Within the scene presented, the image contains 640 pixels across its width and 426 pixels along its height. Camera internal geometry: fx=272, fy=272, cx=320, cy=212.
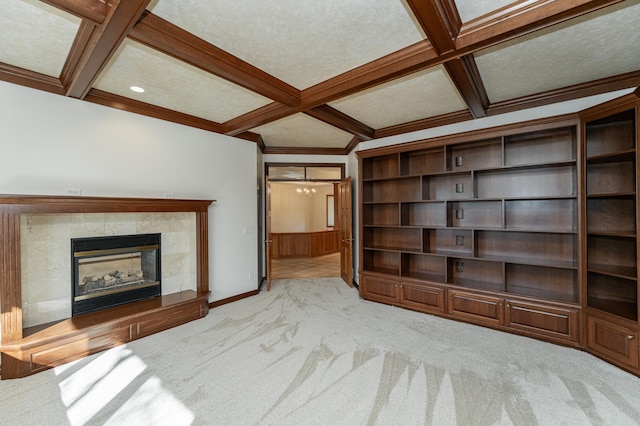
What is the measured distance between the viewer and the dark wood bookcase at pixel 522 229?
2.76 metres

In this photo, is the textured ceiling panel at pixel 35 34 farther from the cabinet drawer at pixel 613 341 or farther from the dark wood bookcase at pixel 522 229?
the cabinet drawer at pixel 613 341

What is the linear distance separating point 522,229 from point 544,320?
102 cm

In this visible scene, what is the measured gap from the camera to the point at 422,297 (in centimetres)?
387

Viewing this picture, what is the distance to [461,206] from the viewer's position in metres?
3.91

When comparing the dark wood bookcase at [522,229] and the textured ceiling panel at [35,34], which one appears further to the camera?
the dark wood bookcase at [522,229]

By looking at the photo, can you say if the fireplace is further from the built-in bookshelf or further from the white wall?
the built-in bookshelf

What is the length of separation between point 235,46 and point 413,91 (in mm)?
2005

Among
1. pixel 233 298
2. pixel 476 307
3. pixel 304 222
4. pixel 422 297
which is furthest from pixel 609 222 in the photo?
pixel 304 222

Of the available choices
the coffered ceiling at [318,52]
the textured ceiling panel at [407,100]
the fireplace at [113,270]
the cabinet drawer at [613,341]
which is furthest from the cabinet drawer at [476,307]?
the fireplace at [113,270]

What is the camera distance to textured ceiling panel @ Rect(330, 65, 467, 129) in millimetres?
2918

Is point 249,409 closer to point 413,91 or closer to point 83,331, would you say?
point 83,331

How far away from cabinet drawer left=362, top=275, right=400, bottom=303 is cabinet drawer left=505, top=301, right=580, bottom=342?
1412 millimetres

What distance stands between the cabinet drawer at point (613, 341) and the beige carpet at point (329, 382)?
0.12m

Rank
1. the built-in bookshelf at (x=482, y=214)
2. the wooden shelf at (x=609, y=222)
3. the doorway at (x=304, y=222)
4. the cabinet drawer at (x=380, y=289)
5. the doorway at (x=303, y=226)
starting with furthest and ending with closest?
the doorway at (x=303, y=226), the doorway at (x=304, y=222), the cabinet drawer at (x=380, y=289), the built-in bookshelf at (x=482, y=214), the wooden shelf at (x=609, y=222)
